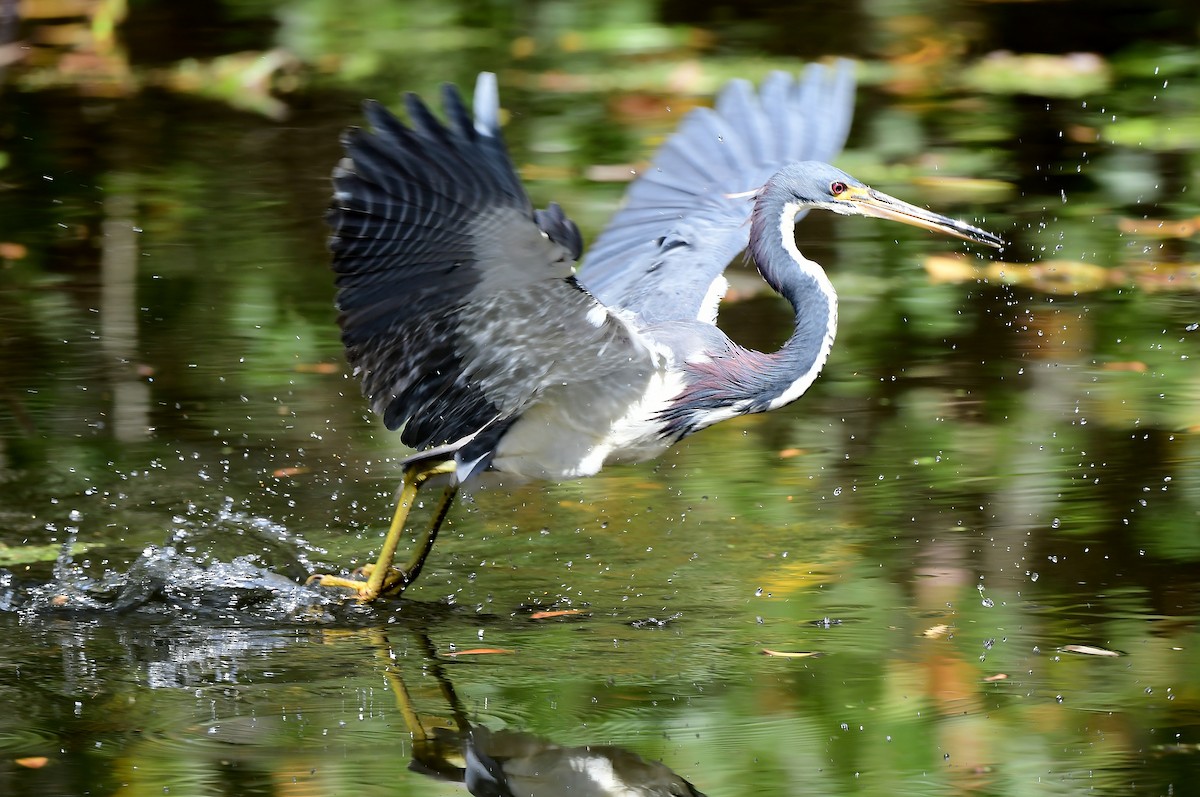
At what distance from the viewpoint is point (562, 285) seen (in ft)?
16.0

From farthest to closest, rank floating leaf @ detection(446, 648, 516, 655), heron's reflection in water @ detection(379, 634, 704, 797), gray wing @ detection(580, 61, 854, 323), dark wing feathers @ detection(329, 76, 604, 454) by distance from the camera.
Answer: gray wing @ detection(580, 61, 854, 323) → floating leaf @ detection(446, 648, 516, 655) → dark wing feathers @ detection(329, 76, 604, 454) → heron's reflection in water @ detection(379, 634, 704, 797)

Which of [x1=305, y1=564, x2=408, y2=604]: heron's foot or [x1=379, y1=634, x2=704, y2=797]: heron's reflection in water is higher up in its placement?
[x1=379, y1=634, x2=704, y2=797]: heron's reflection in water

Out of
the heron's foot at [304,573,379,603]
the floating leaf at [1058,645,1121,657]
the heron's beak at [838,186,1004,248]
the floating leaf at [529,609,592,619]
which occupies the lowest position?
the heron's foot at [304,573,379,603]

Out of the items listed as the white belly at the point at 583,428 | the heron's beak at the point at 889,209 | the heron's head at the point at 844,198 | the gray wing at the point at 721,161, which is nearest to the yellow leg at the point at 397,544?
the white belly at the point at 583,428

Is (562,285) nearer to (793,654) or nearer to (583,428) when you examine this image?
(583,428)

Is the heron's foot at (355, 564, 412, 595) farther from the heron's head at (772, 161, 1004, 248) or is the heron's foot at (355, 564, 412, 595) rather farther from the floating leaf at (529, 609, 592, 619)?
the heron's head at (772, 161, 1004, 248)

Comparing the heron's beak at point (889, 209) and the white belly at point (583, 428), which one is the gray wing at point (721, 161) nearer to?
the heron's beak at point (889, 209)

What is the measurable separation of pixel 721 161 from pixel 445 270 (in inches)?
80.1

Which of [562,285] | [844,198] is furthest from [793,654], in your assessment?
[844,198]

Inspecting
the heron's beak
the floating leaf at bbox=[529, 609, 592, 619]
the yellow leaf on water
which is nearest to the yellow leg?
the floating leaf at bbox=[529, 609, 592, 619]

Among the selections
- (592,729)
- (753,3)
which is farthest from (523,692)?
(753,3)

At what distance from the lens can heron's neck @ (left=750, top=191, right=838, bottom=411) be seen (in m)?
5.72

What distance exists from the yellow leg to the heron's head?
55.7 inches

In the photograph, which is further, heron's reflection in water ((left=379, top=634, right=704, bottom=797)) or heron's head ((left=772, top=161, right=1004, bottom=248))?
heron's head ((left=772, top=161, right=1004, bottom=248))
